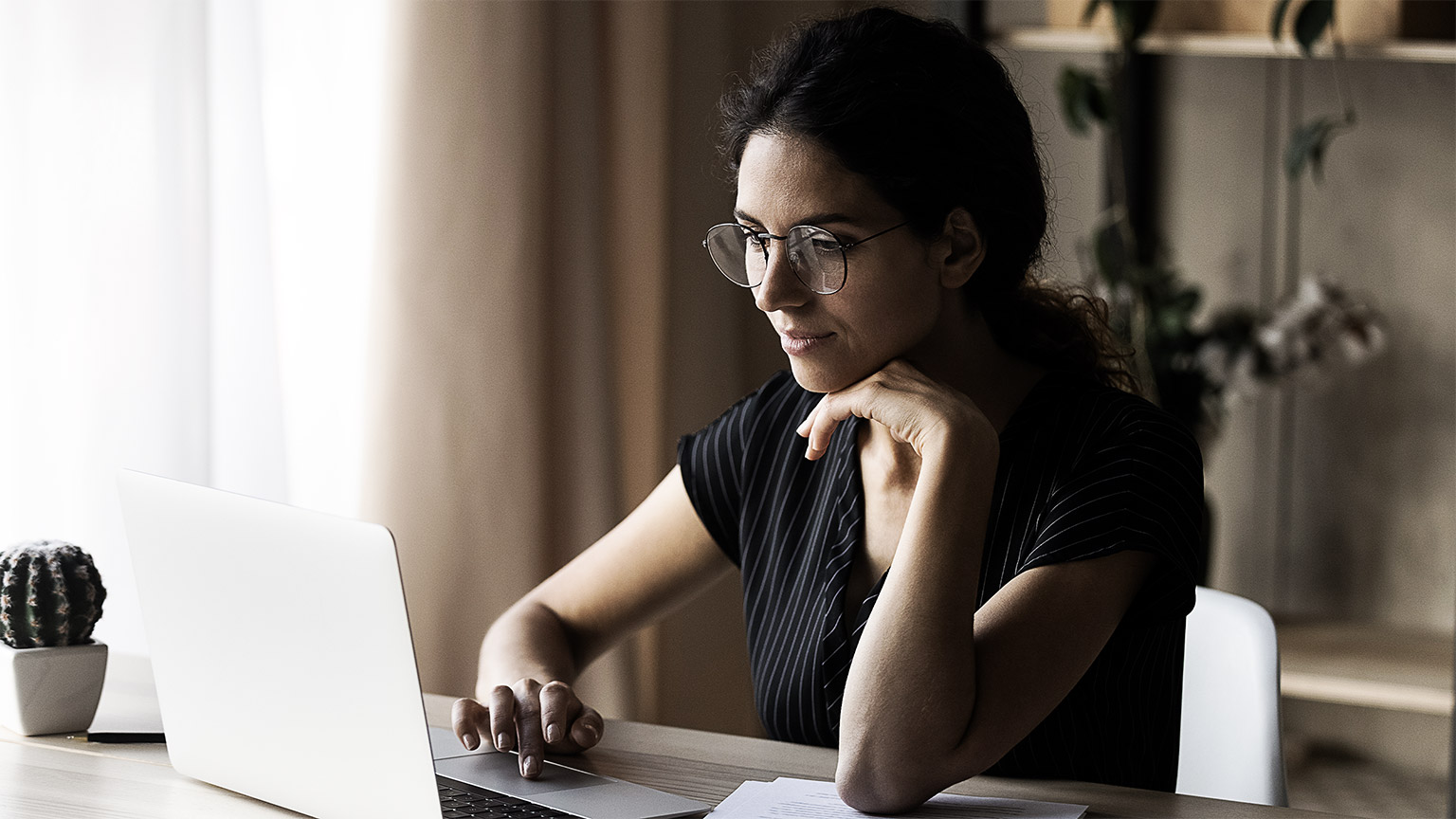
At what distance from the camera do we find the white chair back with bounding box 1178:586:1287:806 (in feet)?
4.47

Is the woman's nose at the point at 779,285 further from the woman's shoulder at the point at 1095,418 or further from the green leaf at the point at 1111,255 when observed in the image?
the green leaf at the point at 1111,255

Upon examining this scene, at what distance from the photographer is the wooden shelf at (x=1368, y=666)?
2326 millimetres

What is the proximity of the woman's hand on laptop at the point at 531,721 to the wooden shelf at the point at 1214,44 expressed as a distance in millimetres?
1749

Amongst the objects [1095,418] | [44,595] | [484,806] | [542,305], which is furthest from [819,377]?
[542,305]

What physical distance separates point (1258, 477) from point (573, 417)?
1.45 meters

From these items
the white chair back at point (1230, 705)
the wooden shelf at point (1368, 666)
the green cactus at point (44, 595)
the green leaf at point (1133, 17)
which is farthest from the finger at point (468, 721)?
the green leaf at point (1133, 17)

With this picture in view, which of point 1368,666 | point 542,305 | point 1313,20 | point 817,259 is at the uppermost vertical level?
point 1313,20

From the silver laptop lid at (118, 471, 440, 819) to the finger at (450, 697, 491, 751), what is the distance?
0.18 m

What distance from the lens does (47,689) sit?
1.25 m

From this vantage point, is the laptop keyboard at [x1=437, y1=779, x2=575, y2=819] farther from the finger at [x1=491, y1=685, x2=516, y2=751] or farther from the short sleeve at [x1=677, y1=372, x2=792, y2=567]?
the short sleeve at [x1=677, y1=372, x2=792, y2=567]

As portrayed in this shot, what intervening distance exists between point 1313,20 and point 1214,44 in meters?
0.21

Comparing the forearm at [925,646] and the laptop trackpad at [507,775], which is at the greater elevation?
the forearm at [925,646]

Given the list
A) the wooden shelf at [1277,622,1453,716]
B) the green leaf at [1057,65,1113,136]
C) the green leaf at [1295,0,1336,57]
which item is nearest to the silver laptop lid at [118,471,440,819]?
the wooden shelf at [1277,622,1453,716]

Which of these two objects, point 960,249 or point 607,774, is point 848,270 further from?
point 607,774
